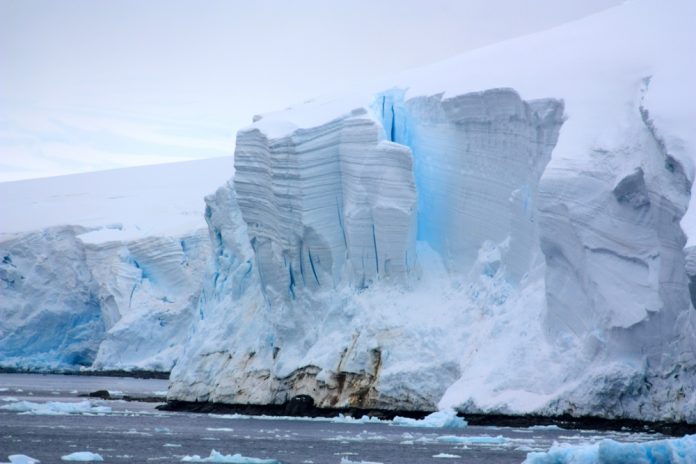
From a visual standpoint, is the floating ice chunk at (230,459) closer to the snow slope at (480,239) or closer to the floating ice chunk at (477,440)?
the floating ice chunk at (477,440)

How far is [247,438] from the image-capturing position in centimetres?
1852

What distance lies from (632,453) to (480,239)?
38.8 feet

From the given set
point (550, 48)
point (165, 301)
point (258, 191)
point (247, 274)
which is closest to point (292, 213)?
point (258, 191)

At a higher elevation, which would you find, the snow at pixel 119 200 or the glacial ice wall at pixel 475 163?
the snow at pixel 119 200

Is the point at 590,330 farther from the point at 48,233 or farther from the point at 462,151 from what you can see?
the point at 48,233

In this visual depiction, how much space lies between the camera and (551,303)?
19.7m

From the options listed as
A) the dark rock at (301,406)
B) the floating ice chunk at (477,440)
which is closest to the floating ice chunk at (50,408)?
the dark rock at (301,406)

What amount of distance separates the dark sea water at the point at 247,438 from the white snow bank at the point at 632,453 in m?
3.01

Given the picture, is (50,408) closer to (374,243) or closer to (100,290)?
(374,243)

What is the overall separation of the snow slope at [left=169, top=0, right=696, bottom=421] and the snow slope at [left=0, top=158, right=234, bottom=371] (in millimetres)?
11695

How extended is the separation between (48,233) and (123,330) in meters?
5.37

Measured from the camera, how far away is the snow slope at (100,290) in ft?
128

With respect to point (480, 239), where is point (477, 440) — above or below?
below

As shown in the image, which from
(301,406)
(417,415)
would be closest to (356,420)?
(417,415)
